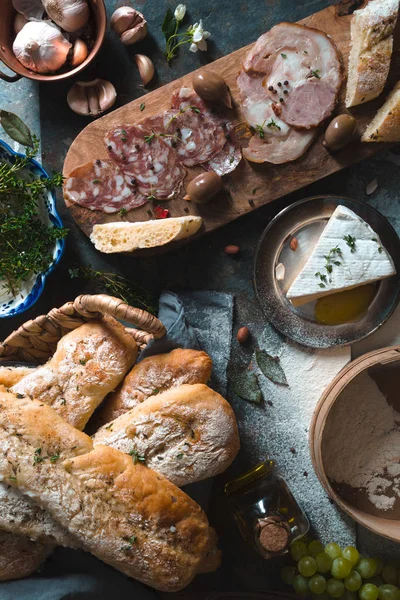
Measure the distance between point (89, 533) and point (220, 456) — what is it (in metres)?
0.44

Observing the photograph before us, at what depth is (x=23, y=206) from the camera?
2.10 metres

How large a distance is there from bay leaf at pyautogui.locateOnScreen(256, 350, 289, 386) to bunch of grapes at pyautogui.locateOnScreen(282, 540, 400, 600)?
23.4 inches

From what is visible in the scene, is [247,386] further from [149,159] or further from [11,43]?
[11,43]

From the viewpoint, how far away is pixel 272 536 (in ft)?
6.37

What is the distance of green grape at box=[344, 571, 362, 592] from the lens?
6.50ft

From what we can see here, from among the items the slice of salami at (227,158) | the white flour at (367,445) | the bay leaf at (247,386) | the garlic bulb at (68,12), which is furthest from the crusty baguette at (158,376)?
the garlic bulb at (68,12)

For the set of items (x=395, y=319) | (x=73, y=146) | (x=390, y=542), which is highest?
(x=73, y=146)

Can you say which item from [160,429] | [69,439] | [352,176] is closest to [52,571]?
[69,439]

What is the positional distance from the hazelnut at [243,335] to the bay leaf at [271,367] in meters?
0.07

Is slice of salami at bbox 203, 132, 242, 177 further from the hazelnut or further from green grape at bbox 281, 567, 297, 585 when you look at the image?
green grape at bbox 281, 567, 297, 585

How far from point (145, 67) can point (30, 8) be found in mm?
468

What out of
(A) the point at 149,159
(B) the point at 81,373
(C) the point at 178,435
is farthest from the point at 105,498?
(A) the point at 149,159

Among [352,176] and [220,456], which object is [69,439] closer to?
[220,456]

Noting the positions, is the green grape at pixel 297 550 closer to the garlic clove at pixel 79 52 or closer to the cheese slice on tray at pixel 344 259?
the cheese slice on tray at pixel 344 259
